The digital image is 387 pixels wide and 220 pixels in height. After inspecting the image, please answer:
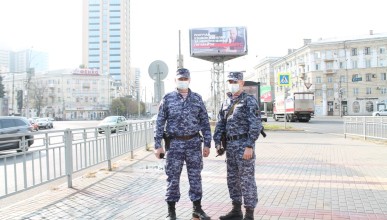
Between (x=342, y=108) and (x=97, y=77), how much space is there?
70818 millimetres

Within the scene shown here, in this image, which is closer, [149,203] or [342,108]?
[149,203]

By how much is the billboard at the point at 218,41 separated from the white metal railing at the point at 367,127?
1267cm

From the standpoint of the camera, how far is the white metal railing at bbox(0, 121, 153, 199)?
5.35m

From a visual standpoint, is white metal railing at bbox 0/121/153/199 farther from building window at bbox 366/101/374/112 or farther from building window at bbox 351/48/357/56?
building window at bbox 351/48/357/56

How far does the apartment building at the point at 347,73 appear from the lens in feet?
222

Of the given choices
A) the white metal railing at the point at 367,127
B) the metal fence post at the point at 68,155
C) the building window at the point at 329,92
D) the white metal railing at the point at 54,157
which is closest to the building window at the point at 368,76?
the building window at the point at 329,92

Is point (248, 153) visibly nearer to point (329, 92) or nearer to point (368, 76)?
point (329, 92)

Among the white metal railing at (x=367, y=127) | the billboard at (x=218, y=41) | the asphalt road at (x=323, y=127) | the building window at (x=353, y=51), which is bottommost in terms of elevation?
the asphalt road at (x=323, y=127)

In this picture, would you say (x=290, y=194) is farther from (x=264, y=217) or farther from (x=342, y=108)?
(x=342, y=108)

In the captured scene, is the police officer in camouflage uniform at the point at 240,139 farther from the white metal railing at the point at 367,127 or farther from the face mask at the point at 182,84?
the white metal railing at the point at 367,127

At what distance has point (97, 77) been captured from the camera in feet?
358

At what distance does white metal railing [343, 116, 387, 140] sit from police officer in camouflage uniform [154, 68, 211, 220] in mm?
12379

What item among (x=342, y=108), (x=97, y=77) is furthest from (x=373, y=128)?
(x=97, y=77)

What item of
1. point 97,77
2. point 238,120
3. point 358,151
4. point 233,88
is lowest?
point 358,151
